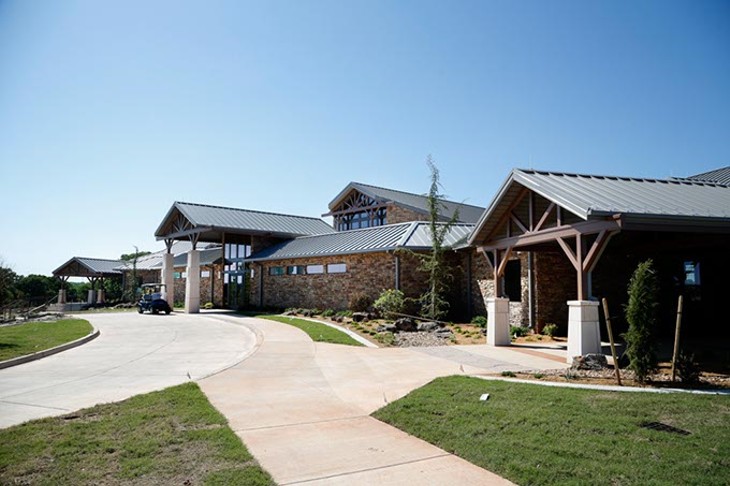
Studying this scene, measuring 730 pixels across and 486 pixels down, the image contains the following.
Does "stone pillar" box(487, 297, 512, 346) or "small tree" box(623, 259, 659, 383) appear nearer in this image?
"small tree" box(623, 259, 659, 383)

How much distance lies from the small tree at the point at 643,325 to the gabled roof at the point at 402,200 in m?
23.0

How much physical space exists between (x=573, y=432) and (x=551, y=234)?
7.45 metres

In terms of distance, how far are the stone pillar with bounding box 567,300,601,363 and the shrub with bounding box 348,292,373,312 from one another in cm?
1279

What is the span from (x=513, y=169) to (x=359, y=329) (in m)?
8.39

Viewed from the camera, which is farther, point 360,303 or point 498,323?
point 360,303

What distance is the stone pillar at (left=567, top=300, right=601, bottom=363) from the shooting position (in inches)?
420

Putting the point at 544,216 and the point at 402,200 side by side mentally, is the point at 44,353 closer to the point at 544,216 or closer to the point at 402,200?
the point at 544,216

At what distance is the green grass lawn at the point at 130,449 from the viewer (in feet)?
15.4

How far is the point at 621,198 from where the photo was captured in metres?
11.2

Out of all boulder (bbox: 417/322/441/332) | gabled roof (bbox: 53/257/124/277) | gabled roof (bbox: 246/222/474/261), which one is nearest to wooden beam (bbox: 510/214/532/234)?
boulder (bbox: 417/322/441/332)

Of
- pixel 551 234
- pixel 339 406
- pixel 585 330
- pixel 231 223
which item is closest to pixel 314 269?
pixel 231 223

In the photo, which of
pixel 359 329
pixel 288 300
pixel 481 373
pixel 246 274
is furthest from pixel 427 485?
pixel 246 274

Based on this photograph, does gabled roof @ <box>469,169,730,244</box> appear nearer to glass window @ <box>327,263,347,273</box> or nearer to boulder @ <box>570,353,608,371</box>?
boulder @ <box>570,353,608,371</box>

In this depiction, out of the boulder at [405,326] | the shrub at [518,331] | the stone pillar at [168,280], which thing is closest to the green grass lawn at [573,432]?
the shrub at [518,331]
